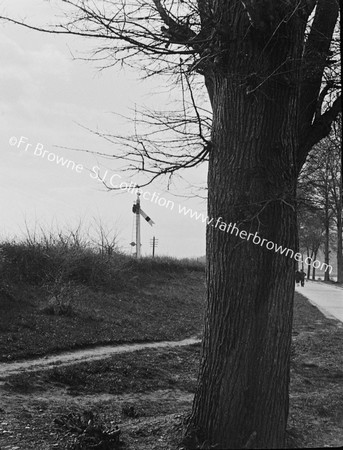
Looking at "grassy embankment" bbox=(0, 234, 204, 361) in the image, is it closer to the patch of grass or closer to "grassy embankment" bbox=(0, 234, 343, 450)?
"grassy embankment" bbox=(0, 234, 343, 450)

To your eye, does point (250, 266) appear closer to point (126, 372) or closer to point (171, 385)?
point (171, 385)

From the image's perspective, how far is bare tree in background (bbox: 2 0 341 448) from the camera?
4.72 m

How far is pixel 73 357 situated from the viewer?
10195mm

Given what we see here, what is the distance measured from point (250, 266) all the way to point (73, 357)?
6276 millimetres

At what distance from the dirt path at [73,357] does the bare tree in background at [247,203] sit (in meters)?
4.65

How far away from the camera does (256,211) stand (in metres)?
4.72

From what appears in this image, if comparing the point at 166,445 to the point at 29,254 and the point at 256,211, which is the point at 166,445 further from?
the point at 29,254

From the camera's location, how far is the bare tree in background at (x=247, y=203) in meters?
4.72

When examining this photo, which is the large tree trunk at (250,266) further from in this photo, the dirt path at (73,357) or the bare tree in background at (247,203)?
the dirt path at (73,357)

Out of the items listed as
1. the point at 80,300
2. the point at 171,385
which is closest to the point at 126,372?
the point at 171,385

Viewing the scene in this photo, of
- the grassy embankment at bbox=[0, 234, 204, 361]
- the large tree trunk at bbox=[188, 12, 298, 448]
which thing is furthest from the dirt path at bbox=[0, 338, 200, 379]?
the large tree trunk at bbox=[188, 12, 298, 448]

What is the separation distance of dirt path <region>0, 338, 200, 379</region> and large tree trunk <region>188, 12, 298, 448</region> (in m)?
4.62

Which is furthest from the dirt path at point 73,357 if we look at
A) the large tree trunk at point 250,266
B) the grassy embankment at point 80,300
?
the large tree trunk at point 250,266

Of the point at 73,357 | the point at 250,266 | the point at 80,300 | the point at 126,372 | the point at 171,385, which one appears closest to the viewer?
the point at 250,266
